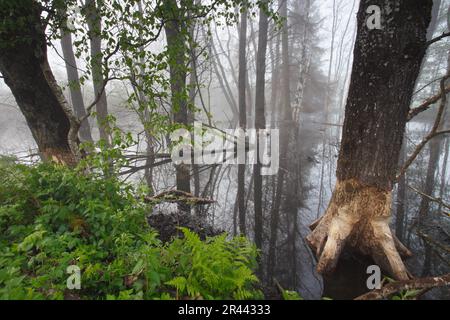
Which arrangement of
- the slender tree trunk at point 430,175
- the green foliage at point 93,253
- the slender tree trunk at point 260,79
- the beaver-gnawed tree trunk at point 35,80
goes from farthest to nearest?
the slender tree trunk at point 260,79
the slender tree trunk at point 430,175
the beaver-gnawed tree trunk at point 35,80
the green foliage at point 93,253

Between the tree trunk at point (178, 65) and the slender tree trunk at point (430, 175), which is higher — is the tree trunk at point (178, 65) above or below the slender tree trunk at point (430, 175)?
above

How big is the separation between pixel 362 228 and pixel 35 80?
623 centimetres

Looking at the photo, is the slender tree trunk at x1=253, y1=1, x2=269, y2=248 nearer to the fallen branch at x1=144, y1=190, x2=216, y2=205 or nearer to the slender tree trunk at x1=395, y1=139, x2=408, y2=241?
the fallen branch at x1=144, y1=190, x2=216, y2=205

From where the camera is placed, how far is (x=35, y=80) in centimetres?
427

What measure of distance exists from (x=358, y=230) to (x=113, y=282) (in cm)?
372

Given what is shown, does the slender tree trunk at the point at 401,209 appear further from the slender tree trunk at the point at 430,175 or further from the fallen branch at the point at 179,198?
the fallen branch at the point at 179,198

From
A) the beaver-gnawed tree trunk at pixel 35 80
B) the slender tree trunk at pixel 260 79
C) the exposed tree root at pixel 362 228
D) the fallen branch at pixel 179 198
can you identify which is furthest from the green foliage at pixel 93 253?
the slender tree trunk at pixel 260 79

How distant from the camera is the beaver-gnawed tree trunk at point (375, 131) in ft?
10.2

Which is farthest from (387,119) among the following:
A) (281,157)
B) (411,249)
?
(281,157)

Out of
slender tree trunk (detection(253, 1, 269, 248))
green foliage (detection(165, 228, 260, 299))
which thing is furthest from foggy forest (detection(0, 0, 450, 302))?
slender tree trunk (detection(253, 1, 269, 248))

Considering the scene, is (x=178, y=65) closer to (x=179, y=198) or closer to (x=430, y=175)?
(x=179, y=198)

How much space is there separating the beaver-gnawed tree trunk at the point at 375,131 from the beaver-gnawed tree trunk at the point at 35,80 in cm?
478

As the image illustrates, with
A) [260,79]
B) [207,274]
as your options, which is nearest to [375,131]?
[207,274]
